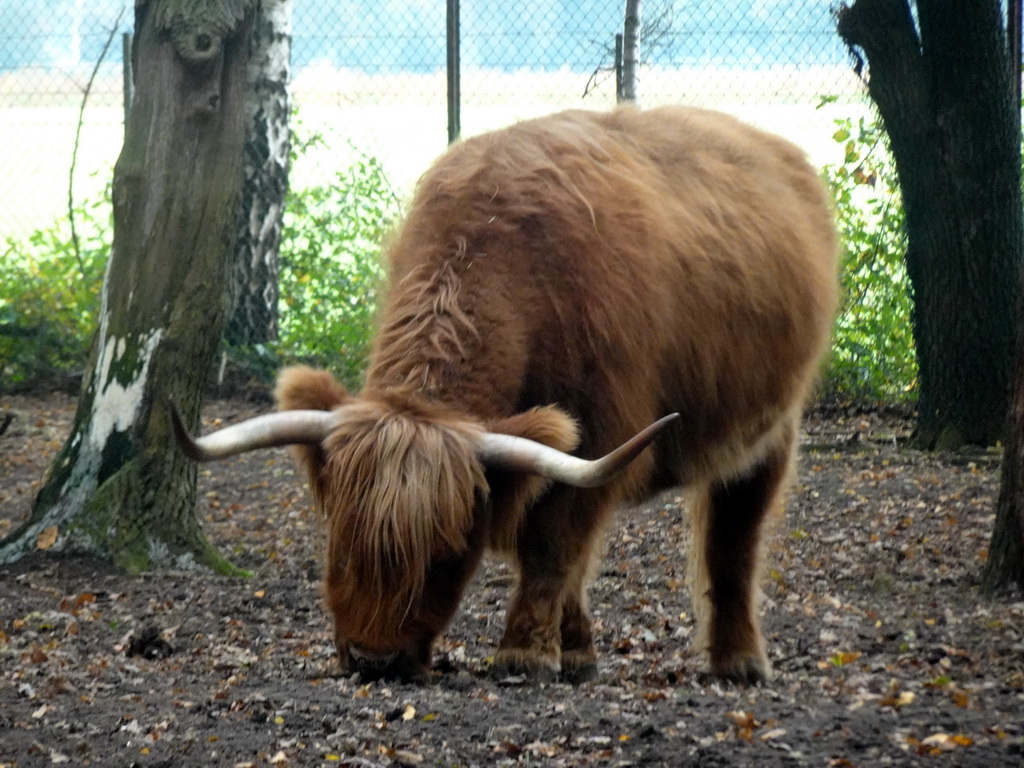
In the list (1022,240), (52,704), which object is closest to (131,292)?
(52,704)

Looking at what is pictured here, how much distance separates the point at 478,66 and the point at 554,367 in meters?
6.95

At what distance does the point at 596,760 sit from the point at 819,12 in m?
8.10

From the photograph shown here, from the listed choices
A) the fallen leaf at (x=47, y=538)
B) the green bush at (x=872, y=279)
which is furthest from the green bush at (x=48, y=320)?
the green bush at (x=872, y=279)

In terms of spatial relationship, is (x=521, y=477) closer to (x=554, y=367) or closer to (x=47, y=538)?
(x=554, y=367)

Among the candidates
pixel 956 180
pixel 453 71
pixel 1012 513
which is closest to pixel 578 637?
pixel 1012 513

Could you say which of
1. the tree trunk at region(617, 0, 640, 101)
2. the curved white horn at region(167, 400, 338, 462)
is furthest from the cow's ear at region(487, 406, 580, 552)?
the tree trunk at region(617, 0, 640, 101)

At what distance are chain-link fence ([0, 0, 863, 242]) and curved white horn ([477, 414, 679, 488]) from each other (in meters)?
5.74

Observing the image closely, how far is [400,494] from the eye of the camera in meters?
3.79

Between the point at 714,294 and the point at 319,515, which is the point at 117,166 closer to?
the point at 319,515

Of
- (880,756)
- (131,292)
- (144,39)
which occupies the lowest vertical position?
(880,756)

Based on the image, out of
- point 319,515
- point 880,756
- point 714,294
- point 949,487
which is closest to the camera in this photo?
point 880,756

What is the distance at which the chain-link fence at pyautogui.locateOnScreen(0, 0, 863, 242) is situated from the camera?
10.3 m

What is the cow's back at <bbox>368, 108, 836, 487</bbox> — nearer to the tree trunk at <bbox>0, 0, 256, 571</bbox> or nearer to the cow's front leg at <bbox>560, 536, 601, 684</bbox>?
the cow's front leg at <bbox>560, 536, 601, 684</bbox>

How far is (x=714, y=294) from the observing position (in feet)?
16.0
